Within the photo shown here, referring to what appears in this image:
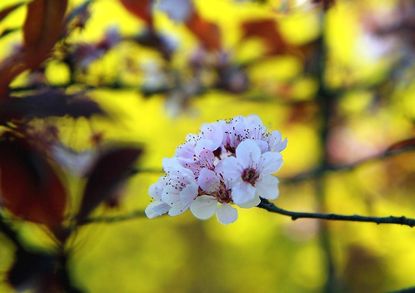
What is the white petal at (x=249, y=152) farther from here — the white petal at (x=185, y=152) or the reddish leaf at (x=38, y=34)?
the reddish leaf at (x=38, y=34)

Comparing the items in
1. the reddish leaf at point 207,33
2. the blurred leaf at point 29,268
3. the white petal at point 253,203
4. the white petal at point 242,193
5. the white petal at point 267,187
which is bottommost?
the reddish leaf at point 207,33

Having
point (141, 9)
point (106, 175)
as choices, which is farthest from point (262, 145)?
point (141, 9)

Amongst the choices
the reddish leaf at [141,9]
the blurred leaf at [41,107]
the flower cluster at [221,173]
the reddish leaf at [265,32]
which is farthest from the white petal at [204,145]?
the reddish leaf at [265,32]

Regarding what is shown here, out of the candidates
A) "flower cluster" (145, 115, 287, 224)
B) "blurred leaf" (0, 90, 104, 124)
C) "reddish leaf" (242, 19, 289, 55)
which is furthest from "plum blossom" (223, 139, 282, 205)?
"reddish leaf" (242, 19, 289, 55)

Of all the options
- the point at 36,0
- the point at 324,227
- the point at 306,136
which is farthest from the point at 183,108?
the point at 306,136

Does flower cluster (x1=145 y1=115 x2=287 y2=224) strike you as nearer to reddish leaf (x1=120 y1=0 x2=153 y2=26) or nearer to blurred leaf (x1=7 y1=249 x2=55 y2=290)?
blurred leaf (x1=7 y1=249 x2=55 y2=290)

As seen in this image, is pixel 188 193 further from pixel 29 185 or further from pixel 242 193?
pixel 29 185

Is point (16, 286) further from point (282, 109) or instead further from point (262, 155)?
point (282, 109)

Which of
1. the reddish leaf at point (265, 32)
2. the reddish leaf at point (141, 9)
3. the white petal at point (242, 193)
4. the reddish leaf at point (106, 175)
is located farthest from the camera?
Result: the reddish leaf at point (265, 32)
